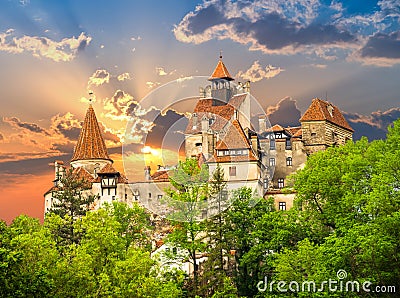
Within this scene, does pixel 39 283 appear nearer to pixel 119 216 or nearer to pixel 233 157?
pixel 119 216

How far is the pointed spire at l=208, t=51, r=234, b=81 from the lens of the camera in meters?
80.4

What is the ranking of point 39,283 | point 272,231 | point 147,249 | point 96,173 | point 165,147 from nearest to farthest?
point 39,283 < point 272,231 < point 147,249 < point 165,147 < point 96,173

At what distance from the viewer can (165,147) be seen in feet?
208

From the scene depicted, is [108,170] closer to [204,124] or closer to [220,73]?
[204,124]

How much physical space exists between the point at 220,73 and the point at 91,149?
1642cm

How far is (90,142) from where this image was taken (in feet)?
269

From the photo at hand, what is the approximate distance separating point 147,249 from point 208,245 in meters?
6.07

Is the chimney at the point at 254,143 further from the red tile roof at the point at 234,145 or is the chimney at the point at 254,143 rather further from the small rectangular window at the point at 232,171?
the small rectangular window at the point at 232,171

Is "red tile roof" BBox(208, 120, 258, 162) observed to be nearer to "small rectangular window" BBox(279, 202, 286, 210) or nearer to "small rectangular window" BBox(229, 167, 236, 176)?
"small rectangular window" BBox(229, 167, 236, 176)

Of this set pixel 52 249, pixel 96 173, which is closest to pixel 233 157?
pixel 96 173

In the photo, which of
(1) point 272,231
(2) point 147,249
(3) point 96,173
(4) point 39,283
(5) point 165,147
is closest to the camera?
(4) point 39,283

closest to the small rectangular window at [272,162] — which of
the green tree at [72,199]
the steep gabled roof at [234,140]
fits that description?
the steep gabled roof at [234,140]

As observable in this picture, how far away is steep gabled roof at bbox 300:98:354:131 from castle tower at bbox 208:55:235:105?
1140 cm

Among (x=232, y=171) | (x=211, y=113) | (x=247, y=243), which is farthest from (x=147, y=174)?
(x=247, y=243)
